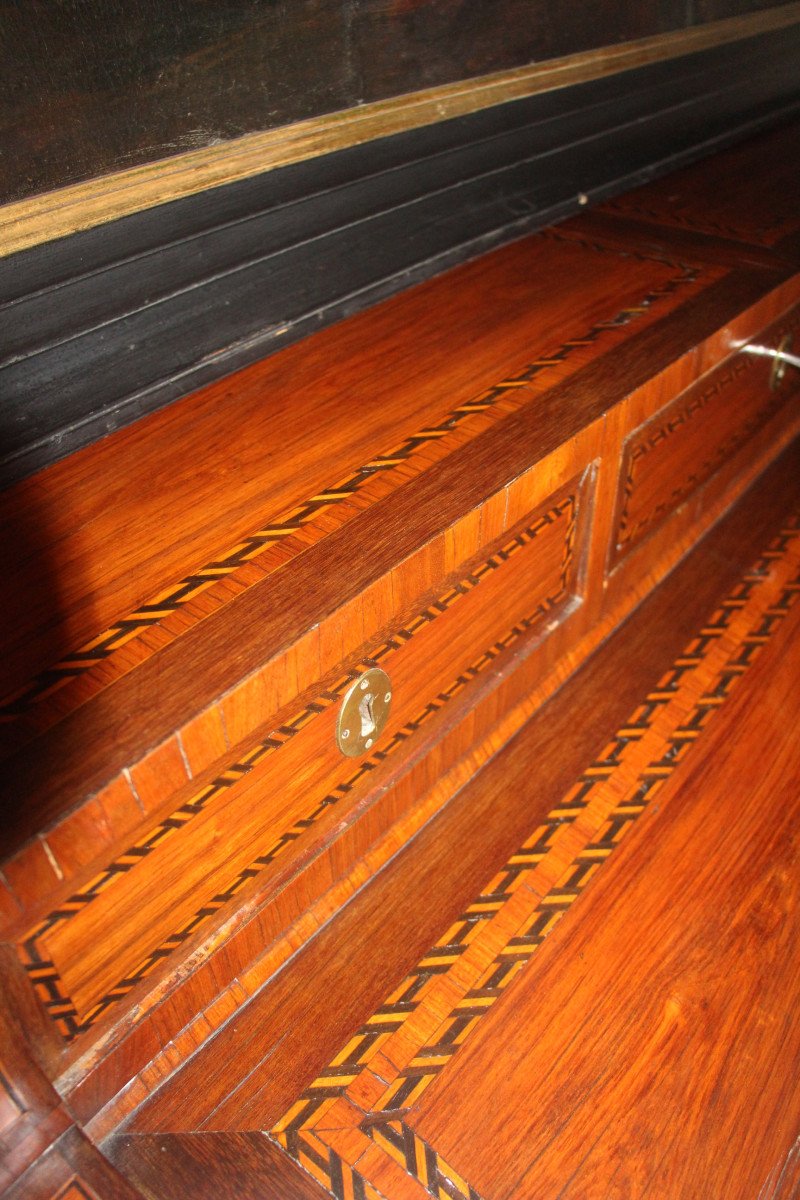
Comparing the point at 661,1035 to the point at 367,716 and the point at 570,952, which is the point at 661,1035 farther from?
the point at 367,716

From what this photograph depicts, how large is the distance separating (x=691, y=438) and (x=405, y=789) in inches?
19.7

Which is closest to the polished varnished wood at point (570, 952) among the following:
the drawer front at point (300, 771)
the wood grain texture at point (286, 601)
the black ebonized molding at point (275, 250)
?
the drawer front at point (300, 771)

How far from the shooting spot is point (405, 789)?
777 millimetres

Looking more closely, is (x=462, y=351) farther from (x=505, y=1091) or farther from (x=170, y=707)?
(x=505, y=1091)

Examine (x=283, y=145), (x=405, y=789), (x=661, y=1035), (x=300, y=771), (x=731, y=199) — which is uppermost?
(x=283, y=145)

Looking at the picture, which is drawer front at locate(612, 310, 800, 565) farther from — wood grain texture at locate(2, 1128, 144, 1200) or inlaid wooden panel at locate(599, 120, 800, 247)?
wood grain texture at locate(2, 1128, 144, 1200)

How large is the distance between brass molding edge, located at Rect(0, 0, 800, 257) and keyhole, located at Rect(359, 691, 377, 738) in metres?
0.41

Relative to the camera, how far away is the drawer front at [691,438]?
0.90m

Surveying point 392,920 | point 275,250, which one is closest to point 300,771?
point 392,920

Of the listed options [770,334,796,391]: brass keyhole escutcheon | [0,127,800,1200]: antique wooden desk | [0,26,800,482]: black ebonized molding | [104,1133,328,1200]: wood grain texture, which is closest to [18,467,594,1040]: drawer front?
[0,127,800,1200]: antique wooden desk

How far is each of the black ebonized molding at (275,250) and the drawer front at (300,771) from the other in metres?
0.31

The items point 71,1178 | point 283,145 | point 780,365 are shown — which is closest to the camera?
point 71,1178

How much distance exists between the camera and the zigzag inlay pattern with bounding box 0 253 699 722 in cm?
54

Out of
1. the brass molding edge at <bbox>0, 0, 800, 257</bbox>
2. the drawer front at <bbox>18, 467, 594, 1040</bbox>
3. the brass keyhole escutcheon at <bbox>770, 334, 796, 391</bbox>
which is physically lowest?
the drawer front at <bbox>18, 467, 594, 1040</bbox>
